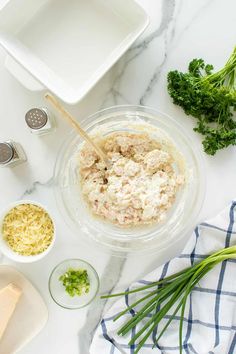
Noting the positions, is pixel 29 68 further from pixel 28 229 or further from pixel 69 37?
pixel 28 229

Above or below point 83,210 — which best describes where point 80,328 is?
below

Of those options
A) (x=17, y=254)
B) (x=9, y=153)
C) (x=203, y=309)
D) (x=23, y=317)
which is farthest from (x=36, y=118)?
(x=203, y=309)

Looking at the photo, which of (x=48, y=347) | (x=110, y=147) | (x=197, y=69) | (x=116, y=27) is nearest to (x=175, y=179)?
(x=110, y=147)

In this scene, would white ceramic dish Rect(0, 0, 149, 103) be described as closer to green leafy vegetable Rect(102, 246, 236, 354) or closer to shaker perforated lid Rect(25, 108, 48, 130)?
shaker perforated lid Rect(25, 108, 48, 130)

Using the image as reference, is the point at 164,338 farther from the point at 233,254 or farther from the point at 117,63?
the point at 117,63

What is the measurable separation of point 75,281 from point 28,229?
27cm

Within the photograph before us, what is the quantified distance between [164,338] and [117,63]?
1023 millimetres

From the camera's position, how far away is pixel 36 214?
1956 mm

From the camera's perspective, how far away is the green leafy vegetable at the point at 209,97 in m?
1.88

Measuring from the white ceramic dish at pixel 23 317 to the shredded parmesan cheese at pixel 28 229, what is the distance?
13 cm

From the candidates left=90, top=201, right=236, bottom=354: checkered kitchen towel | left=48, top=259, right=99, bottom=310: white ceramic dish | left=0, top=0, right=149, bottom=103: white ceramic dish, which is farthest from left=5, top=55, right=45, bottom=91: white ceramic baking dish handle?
left=90, top=201, right=236, bottom=354: checkered kitchen towel

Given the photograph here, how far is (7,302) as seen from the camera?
2002 mm

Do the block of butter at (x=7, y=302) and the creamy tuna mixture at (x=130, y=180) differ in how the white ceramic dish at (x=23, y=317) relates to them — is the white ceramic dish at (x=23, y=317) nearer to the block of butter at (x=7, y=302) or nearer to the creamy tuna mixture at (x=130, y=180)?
the block of butter at (x=7, y=302)

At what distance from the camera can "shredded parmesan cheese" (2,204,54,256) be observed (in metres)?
1.95
